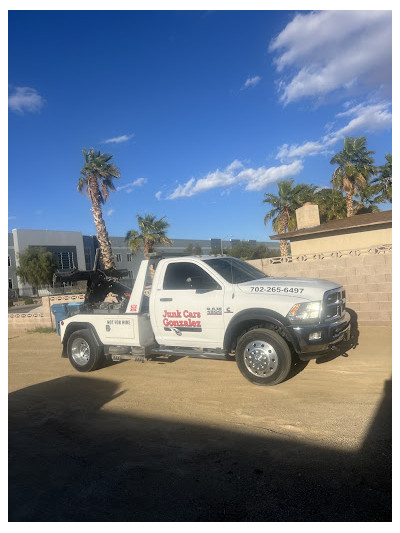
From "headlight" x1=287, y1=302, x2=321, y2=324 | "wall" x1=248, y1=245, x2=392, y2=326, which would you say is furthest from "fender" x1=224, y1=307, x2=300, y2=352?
"wall" x1=248, y1=245, x2=392, y2=326

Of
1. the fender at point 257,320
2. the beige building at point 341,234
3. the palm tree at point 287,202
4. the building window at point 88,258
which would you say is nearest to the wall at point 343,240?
the beige building at point 341,234

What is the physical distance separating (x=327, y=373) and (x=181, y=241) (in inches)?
2005

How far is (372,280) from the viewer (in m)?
9.14

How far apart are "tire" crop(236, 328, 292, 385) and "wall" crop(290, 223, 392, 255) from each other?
13734 mm

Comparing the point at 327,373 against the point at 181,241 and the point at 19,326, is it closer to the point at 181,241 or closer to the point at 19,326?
the point at 19,326

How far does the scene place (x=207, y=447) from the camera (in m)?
3.82

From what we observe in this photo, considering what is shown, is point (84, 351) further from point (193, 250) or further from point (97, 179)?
point (193, 250)

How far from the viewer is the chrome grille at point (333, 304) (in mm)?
5289

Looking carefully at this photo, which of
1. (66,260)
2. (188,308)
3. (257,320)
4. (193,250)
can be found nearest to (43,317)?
(188,308)

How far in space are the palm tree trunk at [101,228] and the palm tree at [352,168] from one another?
17389mm

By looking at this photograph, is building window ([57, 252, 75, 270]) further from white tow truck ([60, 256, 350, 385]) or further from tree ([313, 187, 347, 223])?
white tow truck ([60, 256, 350, 385])

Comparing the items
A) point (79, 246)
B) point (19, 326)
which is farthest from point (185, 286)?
point (79, 246)

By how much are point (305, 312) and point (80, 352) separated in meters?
4.57

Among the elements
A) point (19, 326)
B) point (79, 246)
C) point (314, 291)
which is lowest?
point (19, 326)
